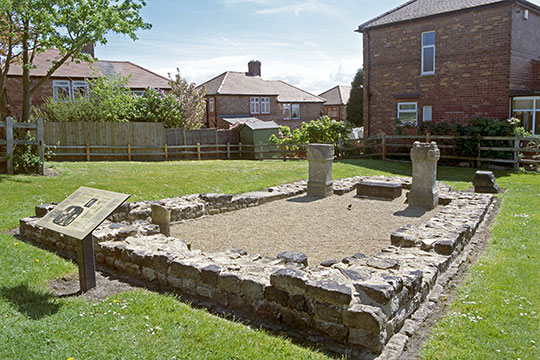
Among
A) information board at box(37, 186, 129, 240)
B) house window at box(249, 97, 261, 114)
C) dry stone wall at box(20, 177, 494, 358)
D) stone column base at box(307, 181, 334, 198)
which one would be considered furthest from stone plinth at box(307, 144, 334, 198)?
house window at box(249, 97, 261, 114)

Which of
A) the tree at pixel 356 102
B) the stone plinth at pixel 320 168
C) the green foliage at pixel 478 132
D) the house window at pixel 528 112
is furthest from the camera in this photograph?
the tree at pixel 356 102

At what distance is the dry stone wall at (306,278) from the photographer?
4539 millimetres

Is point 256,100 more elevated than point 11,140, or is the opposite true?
point 256,100

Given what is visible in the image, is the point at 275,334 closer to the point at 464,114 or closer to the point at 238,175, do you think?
the point at 238,175

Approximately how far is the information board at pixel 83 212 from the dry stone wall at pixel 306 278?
1.01 m

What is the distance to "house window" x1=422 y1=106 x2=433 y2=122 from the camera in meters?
23.0

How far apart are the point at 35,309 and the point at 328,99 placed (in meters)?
50.8

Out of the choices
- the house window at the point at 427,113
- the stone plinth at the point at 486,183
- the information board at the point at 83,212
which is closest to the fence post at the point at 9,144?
the information board at the point at 83,212

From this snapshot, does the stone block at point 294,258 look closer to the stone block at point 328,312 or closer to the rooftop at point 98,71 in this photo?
the stone block at point 328,312

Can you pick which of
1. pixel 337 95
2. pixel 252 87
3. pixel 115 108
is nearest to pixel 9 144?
pixel 115 108

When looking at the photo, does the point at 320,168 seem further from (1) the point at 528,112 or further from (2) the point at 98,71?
(2) the point at 98,71

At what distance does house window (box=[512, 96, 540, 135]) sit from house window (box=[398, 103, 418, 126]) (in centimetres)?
473

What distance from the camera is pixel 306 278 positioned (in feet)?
16.0

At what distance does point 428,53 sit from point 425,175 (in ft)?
46.0
